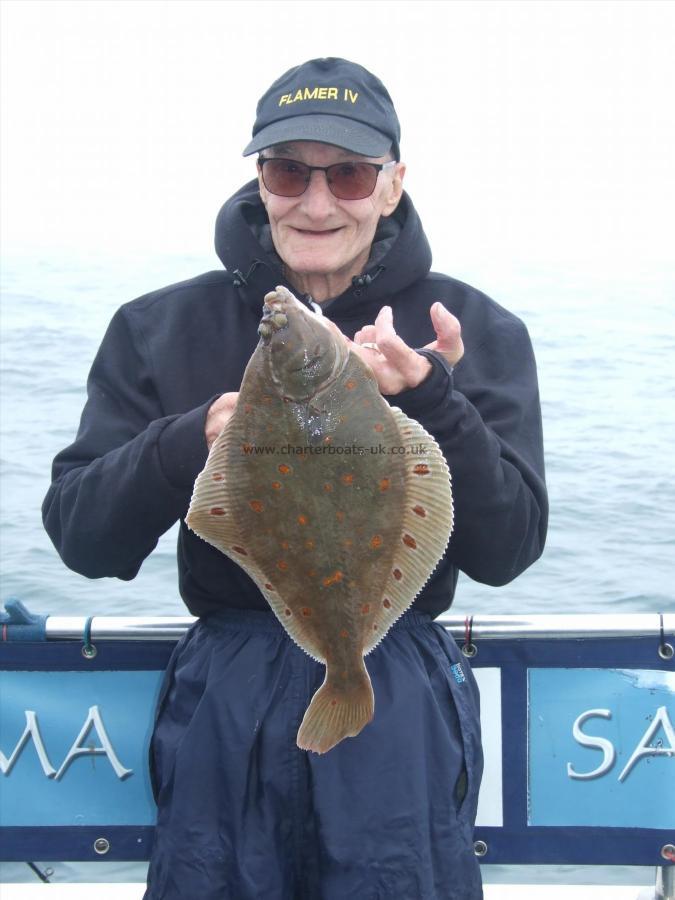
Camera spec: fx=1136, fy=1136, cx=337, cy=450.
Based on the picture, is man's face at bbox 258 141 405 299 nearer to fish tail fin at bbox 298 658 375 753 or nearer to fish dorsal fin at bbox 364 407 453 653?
fish dorsal fin at bbox 364 407 453 653

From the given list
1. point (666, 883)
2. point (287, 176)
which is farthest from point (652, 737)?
point (287, 176)

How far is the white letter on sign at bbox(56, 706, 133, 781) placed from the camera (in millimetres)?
3420

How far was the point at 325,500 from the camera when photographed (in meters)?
2.29

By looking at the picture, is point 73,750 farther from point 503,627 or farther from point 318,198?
point 318,198

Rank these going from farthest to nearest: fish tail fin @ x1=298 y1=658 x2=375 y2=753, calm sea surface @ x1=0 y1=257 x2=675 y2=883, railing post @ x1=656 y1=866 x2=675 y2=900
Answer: calm sea surface @ x1=0 y1=257 x2=675 y2=883, railing post @ x1=656 y1=866 x2=675 y2=900, fish tail fin @ x1=298 y1=658 x2=375 y2=753

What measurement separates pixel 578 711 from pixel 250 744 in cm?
129

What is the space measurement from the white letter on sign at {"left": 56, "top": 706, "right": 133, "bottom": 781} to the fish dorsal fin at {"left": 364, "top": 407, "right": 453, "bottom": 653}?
133 centimetres

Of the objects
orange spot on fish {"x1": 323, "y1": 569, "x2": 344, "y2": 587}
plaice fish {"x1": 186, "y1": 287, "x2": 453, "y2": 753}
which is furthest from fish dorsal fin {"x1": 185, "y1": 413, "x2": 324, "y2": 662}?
orange spot on fish {"x1": 323, "y1": 569, "x2": 344, "y2": 587}

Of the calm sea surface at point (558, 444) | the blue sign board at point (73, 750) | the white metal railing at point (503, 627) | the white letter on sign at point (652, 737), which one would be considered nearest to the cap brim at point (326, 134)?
the white metal railing at point (503, 627)

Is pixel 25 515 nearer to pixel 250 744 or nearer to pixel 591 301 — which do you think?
pixel 250 744

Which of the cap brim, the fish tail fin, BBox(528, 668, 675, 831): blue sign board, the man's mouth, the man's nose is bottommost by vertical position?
BBox(528, 668, 675, 831): blue sign board

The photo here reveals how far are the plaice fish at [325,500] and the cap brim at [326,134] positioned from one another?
22.6 inches

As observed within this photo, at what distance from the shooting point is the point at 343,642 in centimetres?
238

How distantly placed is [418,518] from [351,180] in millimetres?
926
